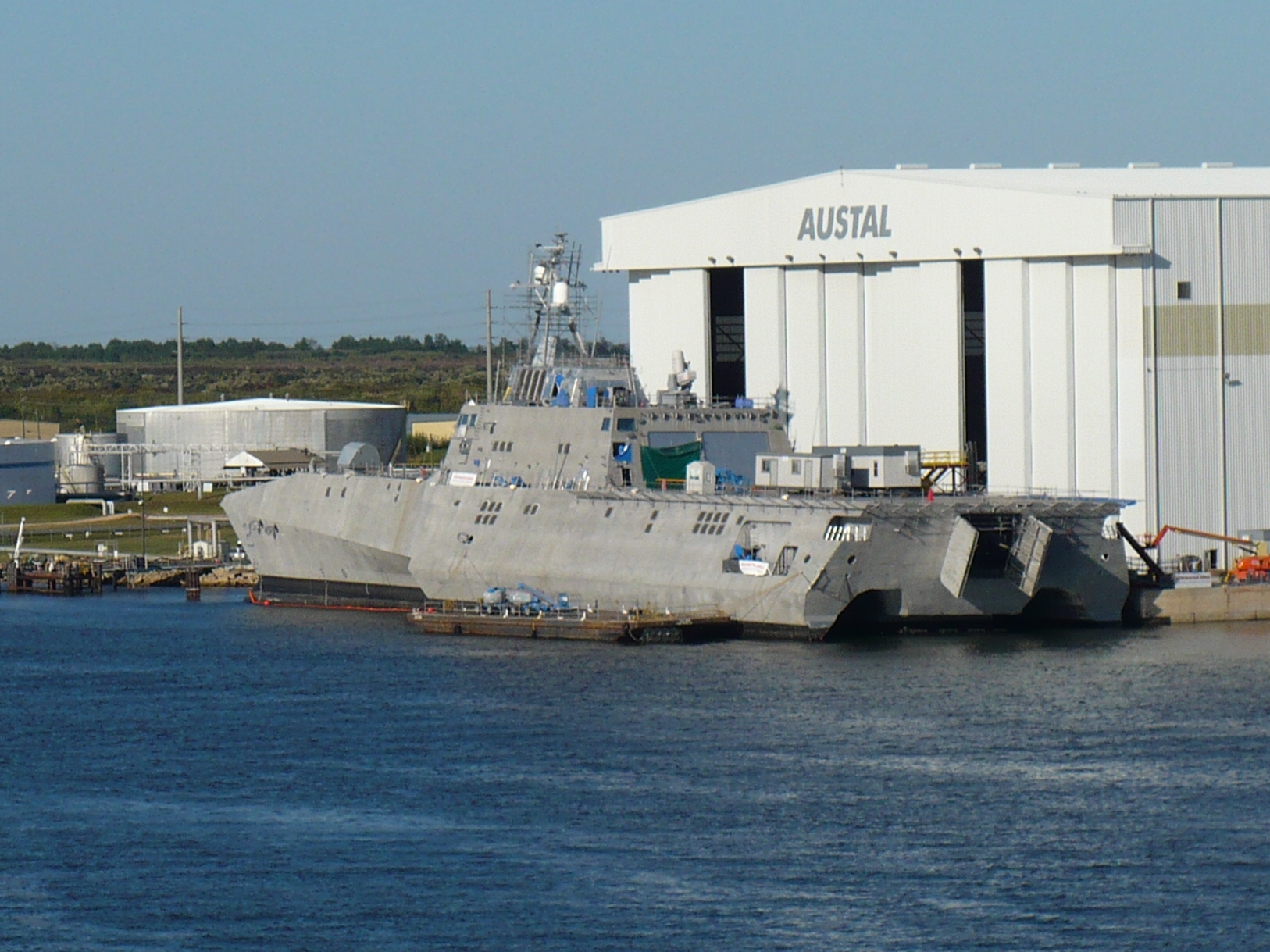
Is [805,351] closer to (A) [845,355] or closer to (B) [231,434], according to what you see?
(A) [845,355]

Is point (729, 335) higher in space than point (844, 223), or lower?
lower

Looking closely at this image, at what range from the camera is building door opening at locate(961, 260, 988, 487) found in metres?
61.0

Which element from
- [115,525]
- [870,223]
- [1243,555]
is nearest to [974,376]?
[870,223]

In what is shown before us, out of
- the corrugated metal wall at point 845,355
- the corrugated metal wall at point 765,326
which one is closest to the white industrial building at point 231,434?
the corrugated metal wall at point 765,326

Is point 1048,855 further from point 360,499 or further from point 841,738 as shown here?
point 360,499

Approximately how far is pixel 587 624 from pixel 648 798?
17365mm

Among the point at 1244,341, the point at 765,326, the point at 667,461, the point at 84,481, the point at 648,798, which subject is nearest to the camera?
the point at 648,798

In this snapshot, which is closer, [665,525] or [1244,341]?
[665,525]

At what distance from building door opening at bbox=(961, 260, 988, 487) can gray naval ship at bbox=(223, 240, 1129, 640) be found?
6718mm

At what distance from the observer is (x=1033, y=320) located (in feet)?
194

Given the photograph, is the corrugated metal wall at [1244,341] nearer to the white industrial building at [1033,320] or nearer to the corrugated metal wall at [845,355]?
the white industrial building at [1033,320]

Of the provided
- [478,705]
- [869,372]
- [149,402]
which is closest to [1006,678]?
[478,705]

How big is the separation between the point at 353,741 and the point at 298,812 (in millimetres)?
5301

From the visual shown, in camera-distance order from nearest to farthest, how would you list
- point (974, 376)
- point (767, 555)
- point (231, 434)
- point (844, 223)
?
point (767, 555) < point (844, 223) < point (974, 376) < point (231, 434)
